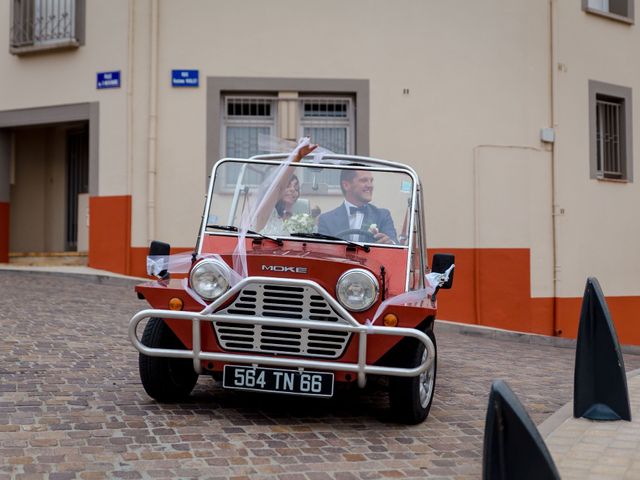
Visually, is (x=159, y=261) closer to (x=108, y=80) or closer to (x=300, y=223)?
(x=300, y=223)

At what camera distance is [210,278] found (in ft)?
16.7

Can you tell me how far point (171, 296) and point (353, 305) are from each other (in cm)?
114

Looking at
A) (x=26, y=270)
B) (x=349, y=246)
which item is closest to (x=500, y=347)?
(x=349, y=246)

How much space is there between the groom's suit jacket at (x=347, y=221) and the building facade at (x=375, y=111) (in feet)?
23.9

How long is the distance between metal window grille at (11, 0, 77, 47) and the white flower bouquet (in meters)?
9.33

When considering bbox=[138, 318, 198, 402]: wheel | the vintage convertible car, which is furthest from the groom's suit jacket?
bbox=[138, 318, 198, 402]: wheel

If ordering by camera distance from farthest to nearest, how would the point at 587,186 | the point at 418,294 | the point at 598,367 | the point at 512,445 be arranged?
1. the point at 587,186
2. the point at 598,367
3. the point at 418,294
4. the point at 512,445

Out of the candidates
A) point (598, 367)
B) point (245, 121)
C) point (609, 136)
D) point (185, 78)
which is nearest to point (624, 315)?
point (609, 136)

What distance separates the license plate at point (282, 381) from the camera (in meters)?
4.97

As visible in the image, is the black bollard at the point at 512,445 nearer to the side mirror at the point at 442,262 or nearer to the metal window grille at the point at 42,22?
the side mirror at the point at 442,262

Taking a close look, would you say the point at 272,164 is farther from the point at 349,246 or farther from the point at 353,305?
the point at 353,305

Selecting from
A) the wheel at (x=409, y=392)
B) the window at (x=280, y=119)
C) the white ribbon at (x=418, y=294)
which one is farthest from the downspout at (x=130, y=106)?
the wheel at (x=409, y=392)

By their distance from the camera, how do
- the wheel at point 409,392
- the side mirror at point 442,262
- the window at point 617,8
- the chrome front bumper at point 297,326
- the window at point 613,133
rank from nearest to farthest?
1. the chrome front bumper at point 297,326
2. the wheel at point 409,392
3. the side mirror at point 442,262
4. the window at point 613,133
5. the window at point 617,8

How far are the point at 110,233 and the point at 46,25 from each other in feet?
12.7
